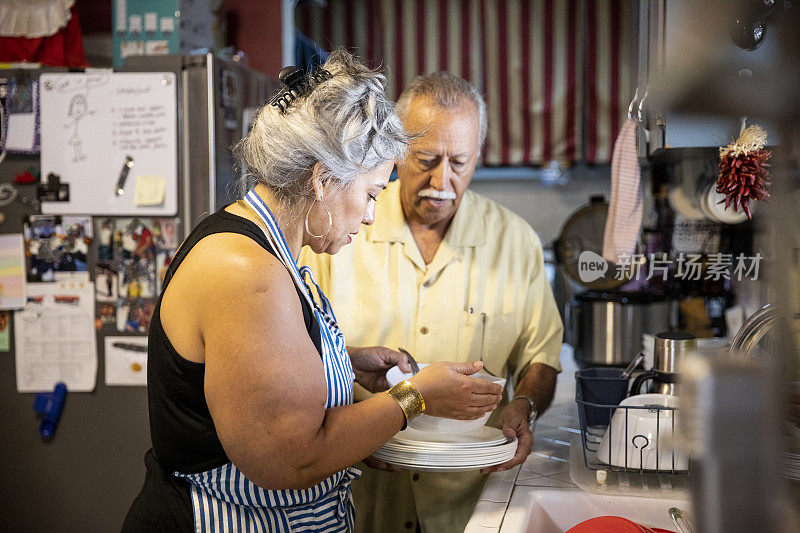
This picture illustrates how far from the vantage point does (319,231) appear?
1.33 metres

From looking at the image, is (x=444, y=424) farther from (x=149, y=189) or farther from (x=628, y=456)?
(x=149, y=189)

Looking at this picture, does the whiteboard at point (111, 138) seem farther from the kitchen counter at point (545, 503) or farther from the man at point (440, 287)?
the kitchen counter at point (545, 503)

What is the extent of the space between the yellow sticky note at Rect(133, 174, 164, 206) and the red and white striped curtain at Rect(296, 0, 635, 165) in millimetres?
2551

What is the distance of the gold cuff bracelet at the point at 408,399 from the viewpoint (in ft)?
4.00

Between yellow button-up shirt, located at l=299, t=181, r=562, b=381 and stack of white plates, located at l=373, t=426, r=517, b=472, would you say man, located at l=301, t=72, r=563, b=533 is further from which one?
stack of white plates, located at l=373, t=426, r=517, b=472

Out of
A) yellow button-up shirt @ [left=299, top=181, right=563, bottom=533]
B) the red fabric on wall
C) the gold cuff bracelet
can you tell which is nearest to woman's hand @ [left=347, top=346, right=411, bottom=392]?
yellow button-up shirt @ [left=299, top=181, right=563, bottom=533]

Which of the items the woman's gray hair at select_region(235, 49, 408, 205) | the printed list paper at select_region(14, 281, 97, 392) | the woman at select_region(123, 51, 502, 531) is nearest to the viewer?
the woman at select_region(123, 51, 502, 531)

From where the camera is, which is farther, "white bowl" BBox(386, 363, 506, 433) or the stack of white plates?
"white bowl" BBox(386, 363, 506, 433)

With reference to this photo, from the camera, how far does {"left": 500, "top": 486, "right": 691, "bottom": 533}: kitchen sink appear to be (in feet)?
4.31

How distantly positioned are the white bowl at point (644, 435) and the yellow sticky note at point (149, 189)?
1990 mm

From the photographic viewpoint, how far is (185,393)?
3.80 feet

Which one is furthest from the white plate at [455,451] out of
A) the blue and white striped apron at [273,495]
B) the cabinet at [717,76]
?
the cabinet at [717,76]

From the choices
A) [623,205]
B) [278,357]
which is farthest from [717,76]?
[623,205]

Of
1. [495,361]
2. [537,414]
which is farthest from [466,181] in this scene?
[537,414]
